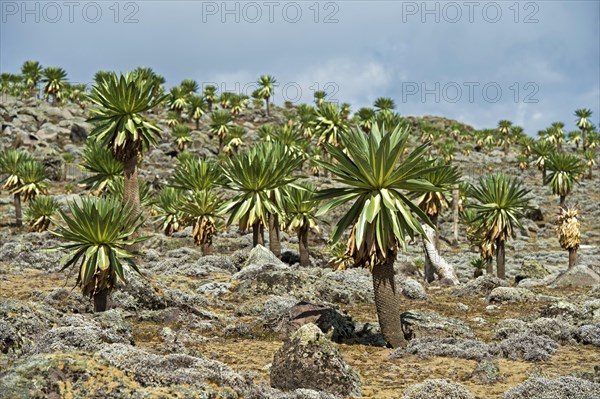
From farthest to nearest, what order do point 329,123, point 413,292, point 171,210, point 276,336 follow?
point 329,123, point 171,210, point 413,292, point 276,336

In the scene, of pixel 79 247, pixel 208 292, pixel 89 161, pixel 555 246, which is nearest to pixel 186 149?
pixel 89 161

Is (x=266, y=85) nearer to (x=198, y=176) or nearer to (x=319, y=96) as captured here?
(x=319, y=96)

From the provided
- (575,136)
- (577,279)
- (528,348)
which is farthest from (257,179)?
(575,136)

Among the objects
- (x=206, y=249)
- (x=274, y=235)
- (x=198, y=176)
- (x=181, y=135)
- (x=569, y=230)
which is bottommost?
(x=206, y=249)

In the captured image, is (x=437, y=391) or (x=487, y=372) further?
(x=487, y=372)

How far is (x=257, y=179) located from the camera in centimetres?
2108

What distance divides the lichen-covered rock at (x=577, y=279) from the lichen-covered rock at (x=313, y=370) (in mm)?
17647

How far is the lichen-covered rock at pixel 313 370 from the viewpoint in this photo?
795cm

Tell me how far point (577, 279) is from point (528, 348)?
45.7 feet

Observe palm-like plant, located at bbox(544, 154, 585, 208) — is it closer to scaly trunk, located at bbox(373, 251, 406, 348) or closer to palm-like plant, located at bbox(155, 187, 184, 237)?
palm-like plant, located at bbox(155, 187, 184, 237)

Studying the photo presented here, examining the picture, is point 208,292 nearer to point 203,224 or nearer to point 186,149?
point 203,224

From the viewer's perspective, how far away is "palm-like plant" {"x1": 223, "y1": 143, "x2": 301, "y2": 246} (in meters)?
21.0

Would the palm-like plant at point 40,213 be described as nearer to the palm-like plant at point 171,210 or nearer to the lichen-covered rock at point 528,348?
the palm-like plant at point 171,210

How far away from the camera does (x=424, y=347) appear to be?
10.9 meters
